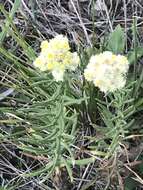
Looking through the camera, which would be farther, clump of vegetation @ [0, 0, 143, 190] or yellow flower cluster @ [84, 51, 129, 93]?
clump of vegetation @ [0, 0, 143, 190]

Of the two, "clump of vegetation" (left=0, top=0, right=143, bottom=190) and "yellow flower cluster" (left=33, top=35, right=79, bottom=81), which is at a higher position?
"yellow flower cluster" (left=33, top=35, right=79, bottom=81)

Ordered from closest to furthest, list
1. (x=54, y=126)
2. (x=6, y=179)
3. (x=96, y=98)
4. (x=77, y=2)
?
(x=54, y=126), (x=96, y=98), (x=6, y=179), (x=77, y=2)

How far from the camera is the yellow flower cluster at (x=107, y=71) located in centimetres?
103

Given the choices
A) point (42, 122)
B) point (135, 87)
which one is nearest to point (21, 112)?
point (42, 122)

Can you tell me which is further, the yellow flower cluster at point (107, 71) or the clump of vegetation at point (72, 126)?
the clump of vegetation at point (72, 126)

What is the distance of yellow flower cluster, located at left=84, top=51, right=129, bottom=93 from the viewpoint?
1025mm

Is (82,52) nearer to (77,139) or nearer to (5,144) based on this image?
(77,139)

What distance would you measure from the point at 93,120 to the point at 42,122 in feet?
0.53

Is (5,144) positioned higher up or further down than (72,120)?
further down

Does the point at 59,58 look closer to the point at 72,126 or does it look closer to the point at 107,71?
the point at 107,71

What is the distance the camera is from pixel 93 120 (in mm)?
1498

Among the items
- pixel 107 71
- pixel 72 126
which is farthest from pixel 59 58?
pixel 72 126

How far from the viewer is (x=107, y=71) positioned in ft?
3.36

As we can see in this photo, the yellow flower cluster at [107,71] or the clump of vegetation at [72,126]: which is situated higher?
the yellow flower cluster at [107,71]
